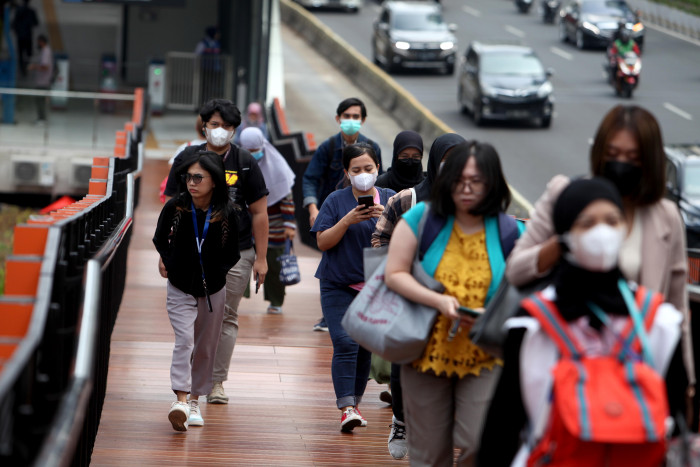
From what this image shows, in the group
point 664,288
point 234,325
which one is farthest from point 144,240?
point 664,288

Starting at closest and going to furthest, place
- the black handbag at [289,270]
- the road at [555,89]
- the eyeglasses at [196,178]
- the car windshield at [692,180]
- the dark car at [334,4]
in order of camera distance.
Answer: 1. the eyeglasses at [196,178]
2. the black handbag at [289,270]
3. the car windshield at [692,180]
4. the road at [555,89]
5. the dark car at [334,4]

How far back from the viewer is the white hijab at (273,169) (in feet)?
33.2

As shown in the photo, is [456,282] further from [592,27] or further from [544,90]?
[592,27]

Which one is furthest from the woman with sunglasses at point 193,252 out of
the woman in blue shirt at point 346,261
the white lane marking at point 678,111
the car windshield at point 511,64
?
the white lane marking at point 678,111

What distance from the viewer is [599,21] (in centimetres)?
4553

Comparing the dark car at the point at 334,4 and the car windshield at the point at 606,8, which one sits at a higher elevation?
the car windshield at the point at 606,8

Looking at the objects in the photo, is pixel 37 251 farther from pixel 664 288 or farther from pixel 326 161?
pixel 326 161

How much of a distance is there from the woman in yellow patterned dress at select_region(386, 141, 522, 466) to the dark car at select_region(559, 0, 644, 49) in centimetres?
4083

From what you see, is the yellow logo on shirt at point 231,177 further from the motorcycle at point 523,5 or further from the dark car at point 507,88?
the motorcycle at point 523,5

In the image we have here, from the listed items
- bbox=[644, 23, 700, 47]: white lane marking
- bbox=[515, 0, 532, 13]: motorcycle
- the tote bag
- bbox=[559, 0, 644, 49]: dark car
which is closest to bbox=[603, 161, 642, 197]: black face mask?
the tote bag

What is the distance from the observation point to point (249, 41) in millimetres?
29250

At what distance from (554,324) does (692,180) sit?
16.1m

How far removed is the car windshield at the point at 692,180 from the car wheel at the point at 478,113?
13.5 metres

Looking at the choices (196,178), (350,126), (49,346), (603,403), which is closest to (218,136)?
(196,178)
